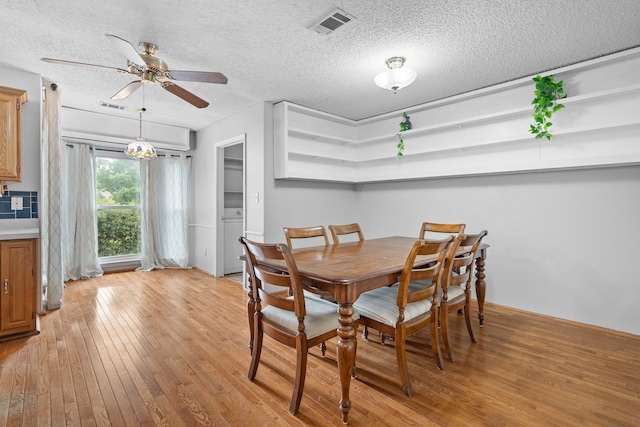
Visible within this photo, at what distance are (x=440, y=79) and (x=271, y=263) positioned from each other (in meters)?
2.58

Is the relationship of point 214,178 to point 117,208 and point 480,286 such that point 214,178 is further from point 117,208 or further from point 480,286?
point 480,286

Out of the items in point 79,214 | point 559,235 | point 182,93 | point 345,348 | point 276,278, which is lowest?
point 345,348

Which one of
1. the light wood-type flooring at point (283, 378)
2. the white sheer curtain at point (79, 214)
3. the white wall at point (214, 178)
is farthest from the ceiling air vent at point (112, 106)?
the light wood-type flooring at point (283, 378)

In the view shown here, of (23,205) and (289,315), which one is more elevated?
(23,205)

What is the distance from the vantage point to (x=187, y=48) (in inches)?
101

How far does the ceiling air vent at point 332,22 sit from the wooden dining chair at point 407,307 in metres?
1.58

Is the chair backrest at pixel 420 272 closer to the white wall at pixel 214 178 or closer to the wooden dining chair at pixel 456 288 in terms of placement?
the wooden dining chair at pixel 456 288

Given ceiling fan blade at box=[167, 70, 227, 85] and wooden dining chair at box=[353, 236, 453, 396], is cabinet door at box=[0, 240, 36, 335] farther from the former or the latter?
wooden dining chair at box=[353, 236, 453, 396]

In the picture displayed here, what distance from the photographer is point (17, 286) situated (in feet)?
8.91

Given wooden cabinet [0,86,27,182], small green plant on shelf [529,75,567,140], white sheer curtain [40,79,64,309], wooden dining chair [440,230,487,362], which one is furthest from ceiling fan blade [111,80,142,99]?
small green plant on shelf [529,75,567,140]

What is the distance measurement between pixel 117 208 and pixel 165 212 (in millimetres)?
729

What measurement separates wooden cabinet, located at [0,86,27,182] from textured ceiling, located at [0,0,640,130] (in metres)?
0.37

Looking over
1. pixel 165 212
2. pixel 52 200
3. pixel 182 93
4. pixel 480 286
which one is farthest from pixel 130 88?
pixel 480 286

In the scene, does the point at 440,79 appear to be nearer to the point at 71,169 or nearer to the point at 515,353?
the point at 515,353
